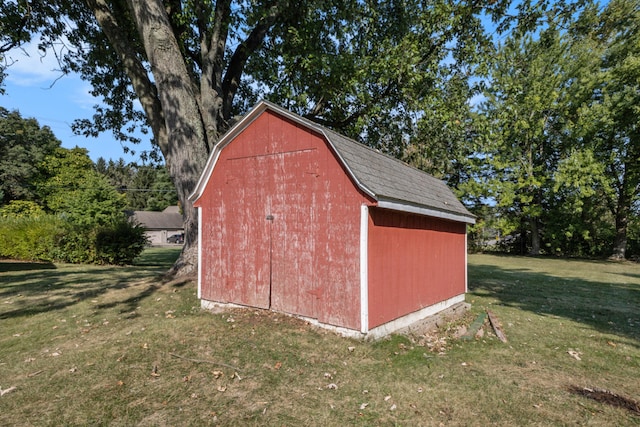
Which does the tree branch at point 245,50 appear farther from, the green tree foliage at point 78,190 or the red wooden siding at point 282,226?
the green tree foliage at point 78,190

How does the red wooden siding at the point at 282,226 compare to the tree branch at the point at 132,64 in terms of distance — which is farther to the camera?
the tree branch at the point at 132,64

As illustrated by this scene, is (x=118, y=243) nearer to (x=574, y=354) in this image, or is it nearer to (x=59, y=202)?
(x=574, y=354)

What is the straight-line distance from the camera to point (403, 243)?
22.8ft

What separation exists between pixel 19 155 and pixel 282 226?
48751 mm

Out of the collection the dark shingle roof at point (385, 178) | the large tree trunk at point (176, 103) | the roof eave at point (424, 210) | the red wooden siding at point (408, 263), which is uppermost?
the large tree trunk at point (176, 103)

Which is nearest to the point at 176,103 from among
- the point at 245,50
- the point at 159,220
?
the point at 245,50

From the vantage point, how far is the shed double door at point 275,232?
6.47m

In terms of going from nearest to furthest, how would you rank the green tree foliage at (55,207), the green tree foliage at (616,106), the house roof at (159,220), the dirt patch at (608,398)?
the dirt patch at (608,398), the green tree foliage at (55,207), the green tree foliage at (616,106), the house roof at (159,220)

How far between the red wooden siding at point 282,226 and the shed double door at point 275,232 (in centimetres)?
2

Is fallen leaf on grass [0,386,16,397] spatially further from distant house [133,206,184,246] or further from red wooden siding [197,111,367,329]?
distant house [133,206,184,246]

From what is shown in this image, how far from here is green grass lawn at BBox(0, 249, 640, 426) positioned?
3924 millimetres

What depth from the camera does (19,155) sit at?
1590 inches

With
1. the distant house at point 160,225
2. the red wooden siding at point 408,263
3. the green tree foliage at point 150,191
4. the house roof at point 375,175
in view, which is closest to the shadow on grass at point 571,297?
the red wooden siding at point 408,263

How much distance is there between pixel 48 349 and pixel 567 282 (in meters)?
18.3
